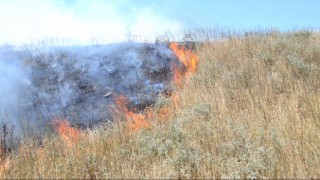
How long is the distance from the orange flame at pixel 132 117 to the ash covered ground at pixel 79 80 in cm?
22

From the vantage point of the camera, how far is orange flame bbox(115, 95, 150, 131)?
9117mm

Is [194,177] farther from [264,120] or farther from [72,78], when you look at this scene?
[72,78]

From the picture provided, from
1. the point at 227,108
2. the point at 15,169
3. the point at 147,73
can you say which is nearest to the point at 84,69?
the point at 147,73

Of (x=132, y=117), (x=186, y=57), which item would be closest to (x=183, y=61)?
(x=186, y=57)

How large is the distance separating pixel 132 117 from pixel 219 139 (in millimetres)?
4162

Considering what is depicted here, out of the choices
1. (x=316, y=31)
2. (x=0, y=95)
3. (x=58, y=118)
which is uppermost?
(x=316, y=31)

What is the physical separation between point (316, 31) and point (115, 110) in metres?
10.4

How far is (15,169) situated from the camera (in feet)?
19.4

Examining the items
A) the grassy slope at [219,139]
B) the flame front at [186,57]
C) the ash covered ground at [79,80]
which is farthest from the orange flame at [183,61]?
the grassy slope at [219,139]

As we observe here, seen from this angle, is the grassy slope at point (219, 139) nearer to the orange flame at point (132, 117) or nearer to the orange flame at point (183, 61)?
the orange flame at point (132, 117)

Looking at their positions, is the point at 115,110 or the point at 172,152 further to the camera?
the point at 115,110

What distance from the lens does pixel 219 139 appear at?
275 inches

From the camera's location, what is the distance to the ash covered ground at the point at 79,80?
42.0 feet

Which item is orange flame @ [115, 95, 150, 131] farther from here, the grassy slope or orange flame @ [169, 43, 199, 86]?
orange flame @ [169, 43, 199, 86]
